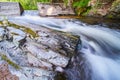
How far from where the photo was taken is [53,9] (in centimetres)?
930

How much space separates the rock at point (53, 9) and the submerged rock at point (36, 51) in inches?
182

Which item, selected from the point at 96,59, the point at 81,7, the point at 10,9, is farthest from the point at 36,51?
the point at 81,7

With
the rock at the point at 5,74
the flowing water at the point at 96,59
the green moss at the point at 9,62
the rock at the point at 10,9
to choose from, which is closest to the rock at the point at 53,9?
the rock at the point at 10,9

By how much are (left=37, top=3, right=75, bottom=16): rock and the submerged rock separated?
4616 mm

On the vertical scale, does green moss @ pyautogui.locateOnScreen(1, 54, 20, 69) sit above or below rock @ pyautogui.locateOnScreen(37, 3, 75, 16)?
below

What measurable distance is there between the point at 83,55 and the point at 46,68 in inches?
36.8

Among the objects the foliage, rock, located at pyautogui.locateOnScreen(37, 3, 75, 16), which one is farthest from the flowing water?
rock, located at pyautogui.locateOnScreen(37, 3, 75, 16)

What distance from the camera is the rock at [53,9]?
29.9ft

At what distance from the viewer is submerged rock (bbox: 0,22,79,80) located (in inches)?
131

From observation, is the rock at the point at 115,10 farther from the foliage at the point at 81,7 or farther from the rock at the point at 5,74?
the rock at the point at 5,74

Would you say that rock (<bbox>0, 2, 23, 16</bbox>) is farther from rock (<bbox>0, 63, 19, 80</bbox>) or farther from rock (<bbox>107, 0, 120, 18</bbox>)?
rock (<bbox>0, 63, 19, 80</bbox>)

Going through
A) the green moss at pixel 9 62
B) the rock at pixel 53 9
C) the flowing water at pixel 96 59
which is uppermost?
the rock at pixel 53 9

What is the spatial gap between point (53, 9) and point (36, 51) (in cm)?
578

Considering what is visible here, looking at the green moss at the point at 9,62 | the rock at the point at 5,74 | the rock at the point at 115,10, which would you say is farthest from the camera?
the rock at the point at 115,10
